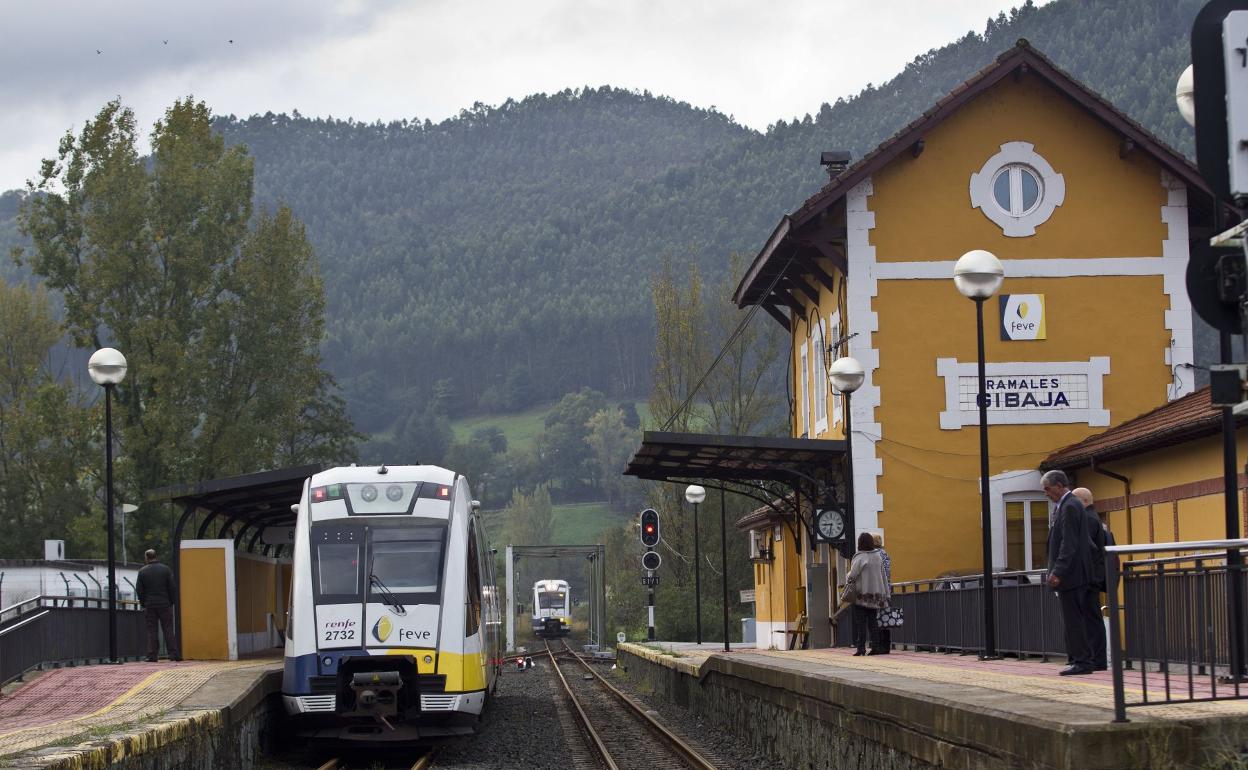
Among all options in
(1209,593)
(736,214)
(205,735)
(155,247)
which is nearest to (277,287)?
(155,247)

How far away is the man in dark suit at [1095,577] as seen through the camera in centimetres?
1256

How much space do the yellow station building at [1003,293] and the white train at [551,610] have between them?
2624 inches

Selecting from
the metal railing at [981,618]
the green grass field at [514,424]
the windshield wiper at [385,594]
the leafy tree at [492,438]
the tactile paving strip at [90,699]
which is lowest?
the tactile paving strip at [90,699]

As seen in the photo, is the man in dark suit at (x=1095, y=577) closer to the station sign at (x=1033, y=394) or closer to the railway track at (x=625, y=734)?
the railway track at (x=625, y=734)

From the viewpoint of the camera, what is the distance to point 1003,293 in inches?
1094

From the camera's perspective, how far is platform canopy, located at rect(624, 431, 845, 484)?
1003 inches

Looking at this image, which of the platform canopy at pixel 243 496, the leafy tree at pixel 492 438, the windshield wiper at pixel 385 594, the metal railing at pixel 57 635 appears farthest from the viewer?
the leafy tree at pixel 492 438

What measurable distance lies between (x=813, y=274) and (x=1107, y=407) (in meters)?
5.75

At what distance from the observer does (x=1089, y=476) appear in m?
24.4

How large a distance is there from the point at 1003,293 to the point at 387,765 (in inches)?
549

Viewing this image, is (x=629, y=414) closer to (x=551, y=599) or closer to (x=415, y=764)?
(x=551, y=599)

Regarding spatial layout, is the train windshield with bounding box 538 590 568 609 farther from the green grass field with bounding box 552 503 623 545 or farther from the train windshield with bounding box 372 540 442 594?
the train windshield with bounding box 372 540 442 594

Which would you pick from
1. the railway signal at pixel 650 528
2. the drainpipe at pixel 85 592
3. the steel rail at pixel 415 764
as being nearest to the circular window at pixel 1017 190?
the railway signal at pixel 650 528

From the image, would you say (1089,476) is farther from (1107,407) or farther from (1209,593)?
(1209,593)
